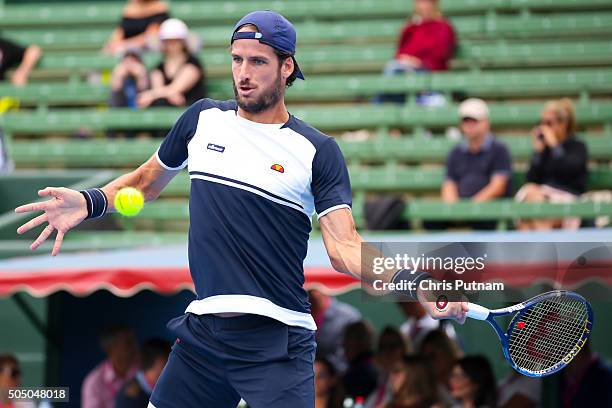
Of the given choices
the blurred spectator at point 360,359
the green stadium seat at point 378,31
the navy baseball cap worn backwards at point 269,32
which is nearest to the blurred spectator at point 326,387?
the blurred spectator at point 360,359

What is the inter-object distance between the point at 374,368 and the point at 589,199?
2.43m

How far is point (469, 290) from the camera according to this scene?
4535mm

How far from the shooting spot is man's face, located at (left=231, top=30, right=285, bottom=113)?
14.8 ft

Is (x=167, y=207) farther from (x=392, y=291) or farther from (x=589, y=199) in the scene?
(x=392, y=291)

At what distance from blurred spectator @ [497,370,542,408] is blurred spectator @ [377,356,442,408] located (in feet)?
1.54

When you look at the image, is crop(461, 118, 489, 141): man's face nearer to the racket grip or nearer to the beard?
the beard

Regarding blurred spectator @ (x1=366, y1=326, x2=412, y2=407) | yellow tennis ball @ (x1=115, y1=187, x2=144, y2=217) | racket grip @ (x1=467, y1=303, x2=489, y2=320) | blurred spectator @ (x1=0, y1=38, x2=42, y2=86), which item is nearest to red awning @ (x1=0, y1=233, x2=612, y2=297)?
blurred spectator @ (x1=366, y1=326, x2=412, y2=407)

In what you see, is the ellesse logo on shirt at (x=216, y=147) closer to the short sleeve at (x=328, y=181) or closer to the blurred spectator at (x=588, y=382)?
the short sleeve at (x=328, y=181)

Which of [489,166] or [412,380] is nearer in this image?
[412,380]

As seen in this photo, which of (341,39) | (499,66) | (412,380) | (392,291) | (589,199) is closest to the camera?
(392,291)

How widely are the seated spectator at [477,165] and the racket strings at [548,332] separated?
203 inches

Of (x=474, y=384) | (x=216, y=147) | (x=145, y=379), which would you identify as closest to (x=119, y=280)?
(x=145, y=379)

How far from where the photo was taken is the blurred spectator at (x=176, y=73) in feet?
37.6

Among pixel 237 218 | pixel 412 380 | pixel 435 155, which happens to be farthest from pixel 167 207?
pixel 237 218
